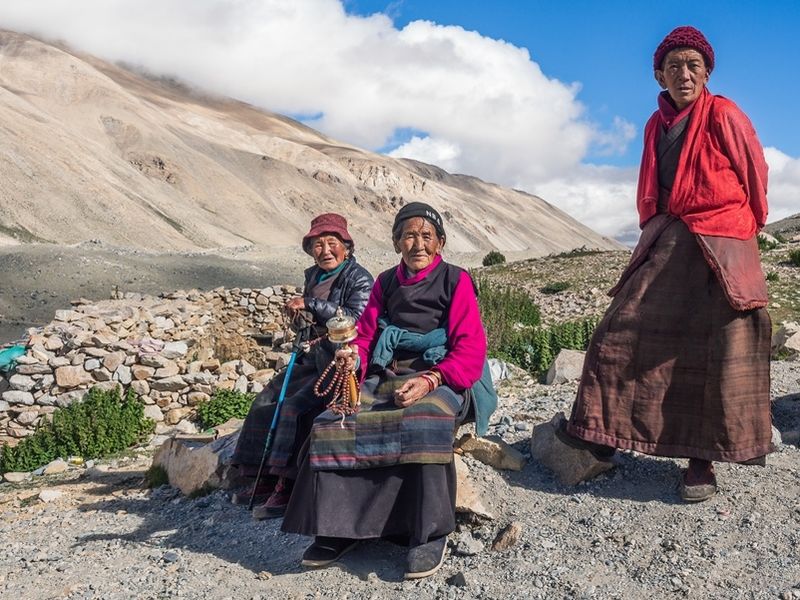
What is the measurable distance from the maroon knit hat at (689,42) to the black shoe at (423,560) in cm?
281

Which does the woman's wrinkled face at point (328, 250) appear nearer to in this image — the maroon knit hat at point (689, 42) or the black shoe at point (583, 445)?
the black shoe at point (583, 445)

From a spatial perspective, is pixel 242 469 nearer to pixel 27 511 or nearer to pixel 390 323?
pixel 390 323

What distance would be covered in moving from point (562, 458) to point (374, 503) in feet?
4.54

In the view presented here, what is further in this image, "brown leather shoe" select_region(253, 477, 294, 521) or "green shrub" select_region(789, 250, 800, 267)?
"green shrub" select_region(789, 250, 800, 267)

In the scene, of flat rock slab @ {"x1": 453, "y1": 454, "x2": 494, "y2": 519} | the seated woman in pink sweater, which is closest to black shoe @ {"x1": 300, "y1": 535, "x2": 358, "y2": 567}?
the seated woman in pink sweater

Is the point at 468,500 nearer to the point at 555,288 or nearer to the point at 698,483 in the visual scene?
the point at 698,483

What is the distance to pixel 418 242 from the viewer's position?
3.79 meters

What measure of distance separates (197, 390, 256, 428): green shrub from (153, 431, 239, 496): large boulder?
96.9 inches

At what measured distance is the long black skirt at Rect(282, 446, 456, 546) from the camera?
3.46 m

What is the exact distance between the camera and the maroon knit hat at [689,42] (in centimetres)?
377

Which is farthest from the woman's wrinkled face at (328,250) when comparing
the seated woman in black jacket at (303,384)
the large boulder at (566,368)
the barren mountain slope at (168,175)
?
the barren mountain slope at (168,175)

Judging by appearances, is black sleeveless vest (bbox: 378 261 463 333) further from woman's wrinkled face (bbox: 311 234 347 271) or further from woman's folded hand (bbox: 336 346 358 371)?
woman's wrinkled face (bbox: 311 234 347 271)

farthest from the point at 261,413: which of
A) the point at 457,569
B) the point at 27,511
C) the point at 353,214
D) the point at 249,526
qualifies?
the point at 353,214

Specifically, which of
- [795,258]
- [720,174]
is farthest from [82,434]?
[795,258]
